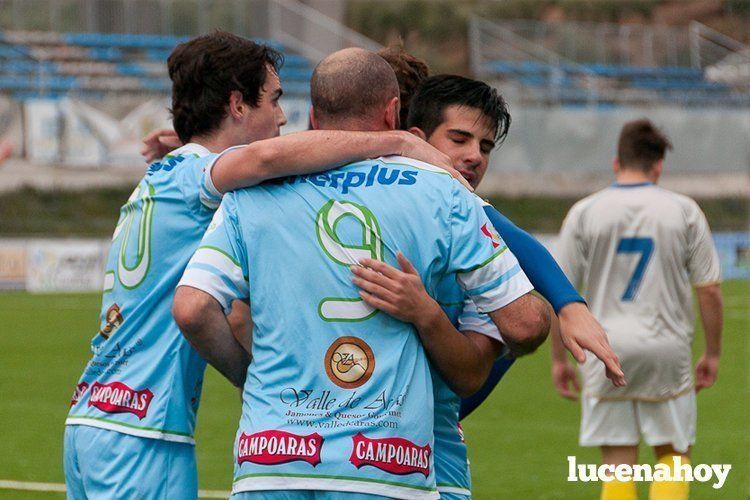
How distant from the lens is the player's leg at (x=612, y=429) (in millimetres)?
6758

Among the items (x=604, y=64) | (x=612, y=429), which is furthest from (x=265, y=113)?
(x=604, y=64)

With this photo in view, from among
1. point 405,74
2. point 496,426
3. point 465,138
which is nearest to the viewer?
point 465,138

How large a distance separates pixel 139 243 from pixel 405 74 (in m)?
1.09

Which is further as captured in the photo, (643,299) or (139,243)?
(643,299)

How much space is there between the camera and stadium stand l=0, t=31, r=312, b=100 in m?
31.3

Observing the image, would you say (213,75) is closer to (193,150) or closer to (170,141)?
(193,150)

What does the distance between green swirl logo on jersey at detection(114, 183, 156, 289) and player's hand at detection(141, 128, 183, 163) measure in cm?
54

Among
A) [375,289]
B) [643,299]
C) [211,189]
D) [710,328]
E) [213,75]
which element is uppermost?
[213,75]

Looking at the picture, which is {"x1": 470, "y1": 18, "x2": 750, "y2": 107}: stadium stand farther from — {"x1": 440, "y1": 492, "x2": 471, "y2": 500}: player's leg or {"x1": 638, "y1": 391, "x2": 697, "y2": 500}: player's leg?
{"x1": 440, "y1": 492, "x2": 471, "y2": 500}: player's leg

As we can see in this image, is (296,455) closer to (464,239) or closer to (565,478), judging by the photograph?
(464,239)

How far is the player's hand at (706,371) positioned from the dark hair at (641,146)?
1141 millimetres

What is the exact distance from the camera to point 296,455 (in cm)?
292

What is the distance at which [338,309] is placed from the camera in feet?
9.80

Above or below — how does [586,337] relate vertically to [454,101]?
below
